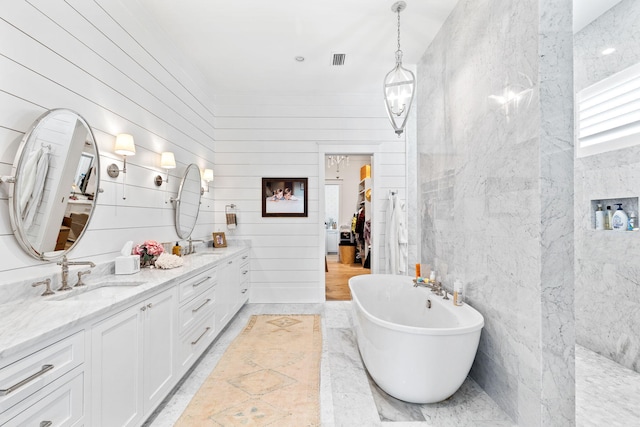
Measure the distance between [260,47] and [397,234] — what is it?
278 centimetres

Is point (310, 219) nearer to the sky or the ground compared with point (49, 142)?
nearer to the ground

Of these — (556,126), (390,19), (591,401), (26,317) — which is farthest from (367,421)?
(390,19)

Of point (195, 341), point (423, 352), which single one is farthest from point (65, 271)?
point (423, 352)

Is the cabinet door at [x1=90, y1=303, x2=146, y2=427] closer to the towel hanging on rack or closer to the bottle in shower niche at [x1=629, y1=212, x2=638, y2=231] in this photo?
the towel hanging on rack

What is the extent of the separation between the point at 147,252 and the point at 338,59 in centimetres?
280

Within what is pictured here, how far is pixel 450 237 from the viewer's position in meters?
2.70

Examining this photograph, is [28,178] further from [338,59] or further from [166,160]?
[338,59]

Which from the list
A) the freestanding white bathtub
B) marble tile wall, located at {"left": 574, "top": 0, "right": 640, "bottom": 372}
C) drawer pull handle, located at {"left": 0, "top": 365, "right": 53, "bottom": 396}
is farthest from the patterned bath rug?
marble tile wall, located at {"left": 574, "top": 0, "right": 640, "bottom": 372}

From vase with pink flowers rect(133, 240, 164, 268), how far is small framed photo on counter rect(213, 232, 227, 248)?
1540 mm

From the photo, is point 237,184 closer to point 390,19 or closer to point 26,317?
point 390,19

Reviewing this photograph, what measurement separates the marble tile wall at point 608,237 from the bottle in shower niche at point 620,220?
0.19ft

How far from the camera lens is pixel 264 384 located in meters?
2.28

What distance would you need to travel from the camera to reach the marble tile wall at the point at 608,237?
233cm

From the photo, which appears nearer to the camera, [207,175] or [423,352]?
[423,352]
